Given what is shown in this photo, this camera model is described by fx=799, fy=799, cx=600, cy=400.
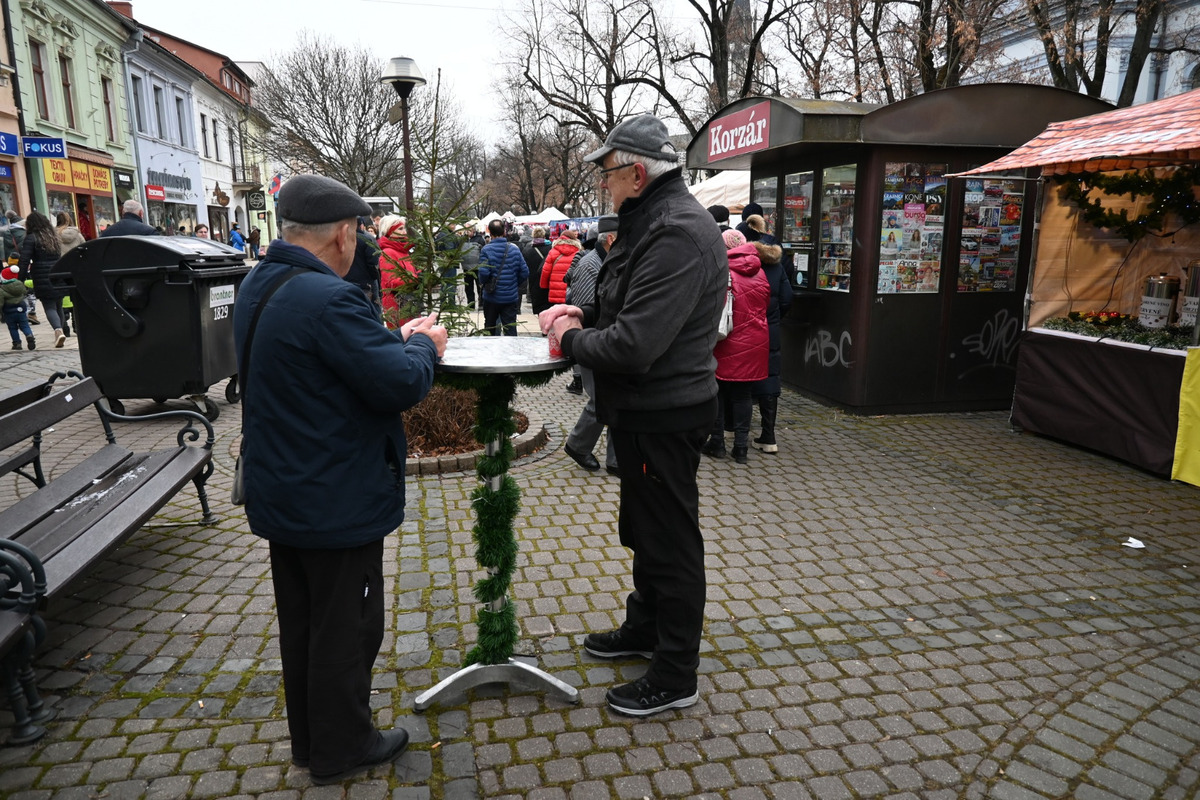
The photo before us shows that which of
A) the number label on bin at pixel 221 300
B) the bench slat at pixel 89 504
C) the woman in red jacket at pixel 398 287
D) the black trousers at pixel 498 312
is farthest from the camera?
the black trousers at pixel 498 312

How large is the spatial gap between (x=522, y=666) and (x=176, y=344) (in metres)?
5.56

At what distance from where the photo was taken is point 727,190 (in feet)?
41.2

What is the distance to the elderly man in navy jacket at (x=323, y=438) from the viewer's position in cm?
225

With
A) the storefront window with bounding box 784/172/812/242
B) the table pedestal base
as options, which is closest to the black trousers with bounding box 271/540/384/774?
the table pedestal base

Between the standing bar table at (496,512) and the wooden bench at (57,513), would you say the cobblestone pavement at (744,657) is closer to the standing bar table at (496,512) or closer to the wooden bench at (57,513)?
the standing bar table at (496,512)

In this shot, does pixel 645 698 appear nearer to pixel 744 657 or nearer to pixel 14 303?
pixel 744 657

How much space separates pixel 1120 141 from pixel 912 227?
2.19 meters

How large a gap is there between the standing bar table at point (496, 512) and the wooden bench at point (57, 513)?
1330 mm

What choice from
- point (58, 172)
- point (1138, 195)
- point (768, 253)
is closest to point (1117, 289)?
point (1138, 195)

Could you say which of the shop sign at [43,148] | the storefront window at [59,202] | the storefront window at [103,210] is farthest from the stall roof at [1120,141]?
the storefront window at [103,210]

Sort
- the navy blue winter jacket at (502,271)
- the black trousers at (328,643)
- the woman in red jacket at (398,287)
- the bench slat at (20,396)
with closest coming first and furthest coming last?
the black trousers at (328,643), the bench slat at (20,396), the woman in red jacket at (398,287), the navy blue winter jacket at (502,271)

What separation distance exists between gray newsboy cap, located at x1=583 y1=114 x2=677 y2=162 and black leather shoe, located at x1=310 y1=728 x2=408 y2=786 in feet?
6.70

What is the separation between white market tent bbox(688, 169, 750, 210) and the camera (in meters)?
12.3

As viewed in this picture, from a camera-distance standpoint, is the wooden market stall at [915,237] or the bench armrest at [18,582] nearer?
the bench armrest at [18,582]
